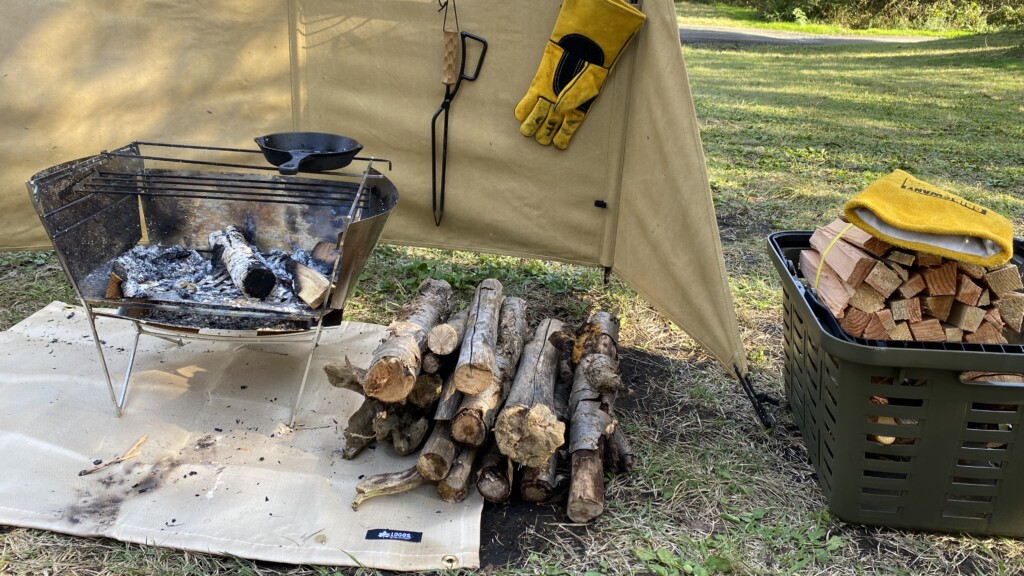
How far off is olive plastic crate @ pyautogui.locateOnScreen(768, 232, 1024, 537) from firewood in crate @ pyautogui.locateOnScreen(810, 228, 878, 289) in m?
0.13

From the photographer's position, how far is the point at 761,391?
3393 millimetres

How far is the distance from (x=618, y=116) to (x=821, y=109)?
22.6 feet

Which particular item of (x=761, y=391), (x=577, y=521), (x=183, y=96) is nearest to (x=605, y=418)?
(x=577, y=521)

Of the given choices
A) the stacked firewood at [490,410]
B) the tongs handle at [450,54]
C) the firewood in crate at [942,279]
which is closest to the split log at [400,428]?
the stacked firewood at [490,410]

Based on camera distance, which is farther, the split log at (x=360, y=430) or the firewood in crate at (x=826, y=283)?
the split log at (x=360, y=430)

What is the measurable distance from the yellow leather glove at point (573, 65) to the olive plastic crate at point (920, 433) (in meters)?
1.60

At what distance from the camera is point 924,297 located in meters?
2.39

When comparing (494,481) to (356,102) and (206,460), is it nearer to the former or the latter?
(206,460)

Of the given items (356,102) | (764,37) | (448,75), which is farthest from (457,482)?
(764,37)

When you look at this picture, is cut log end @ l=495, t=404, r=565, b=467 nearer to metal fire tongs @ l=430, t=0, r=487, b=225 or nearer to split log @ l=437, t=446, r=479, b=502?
split log @ l=437, t=446, r=479, b=502

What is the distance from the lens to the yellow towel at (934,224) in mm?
2221

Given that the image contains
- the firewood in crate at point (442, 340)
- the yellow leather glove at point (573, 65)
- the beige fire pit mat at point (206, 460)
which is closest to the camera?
the beige fire pit mat at point (206, 460)

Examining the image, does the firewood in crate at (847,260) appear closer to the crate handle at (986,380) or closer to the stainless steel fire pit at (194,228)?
the crate handle at (986,380)

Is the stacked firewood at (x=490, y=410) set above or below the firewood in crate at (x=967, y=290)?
below
